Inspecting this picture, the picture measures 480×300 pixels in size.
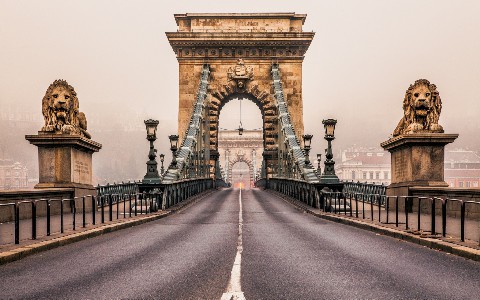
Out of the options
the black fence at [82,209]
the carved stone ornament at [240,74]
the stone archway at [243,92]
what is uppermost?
the carved stone ornament at [240,74]

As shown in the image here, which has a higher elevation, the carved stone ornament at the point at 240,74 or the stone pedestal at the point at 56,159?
the carved stone ornament at the point at 240,74

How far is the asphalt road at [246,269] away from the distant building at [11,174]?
444 ft

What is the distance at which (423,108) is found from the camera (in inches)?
696

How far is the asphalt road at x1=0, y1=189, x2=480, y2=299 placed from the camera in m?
6.38

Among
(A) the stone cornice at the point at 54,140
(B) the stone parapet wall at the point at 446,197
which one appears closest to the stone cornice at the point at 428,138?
(B) the stone parapet wall at the point at 446,197

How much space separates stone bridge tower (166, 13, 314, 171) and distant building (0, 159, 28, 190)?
9982 cm

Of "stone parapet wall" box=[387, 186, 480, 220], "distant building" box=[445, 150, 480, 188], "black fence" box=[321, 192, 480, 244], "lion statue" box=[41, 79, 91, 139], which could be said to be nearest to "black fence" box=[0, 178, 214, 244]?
"lion statue" box=[41, 79, 91, 139]

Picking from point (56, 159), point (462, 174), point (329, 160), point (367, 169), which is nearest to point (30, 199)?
point (56, 159)

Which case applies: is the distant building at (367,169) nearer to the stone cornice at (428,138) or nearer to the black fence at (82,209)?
the black fence at (82,209)

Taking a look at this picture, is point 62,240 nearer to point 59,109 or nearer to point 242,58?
point 59,109

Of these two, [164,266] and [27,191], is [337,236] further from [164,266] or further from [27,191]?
[27,191]

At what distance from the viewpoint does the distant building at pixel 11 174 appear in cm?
13850

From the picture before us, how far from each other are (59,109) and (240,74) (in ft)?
105

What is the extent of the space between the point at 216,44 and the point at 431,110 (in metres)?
34.0
